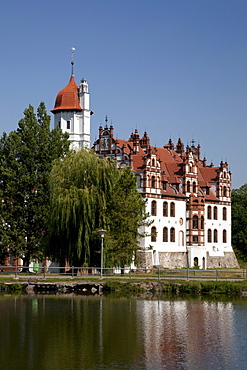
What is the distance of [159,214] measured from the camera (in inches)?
2849

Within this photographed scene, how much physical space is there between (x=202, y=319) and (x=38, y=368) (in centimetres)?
1176

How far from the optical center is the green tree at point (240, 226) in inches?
3602

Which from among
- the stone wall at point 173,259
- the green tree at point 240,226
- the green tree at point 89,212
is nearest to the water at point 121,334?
the green tree at point 89,212

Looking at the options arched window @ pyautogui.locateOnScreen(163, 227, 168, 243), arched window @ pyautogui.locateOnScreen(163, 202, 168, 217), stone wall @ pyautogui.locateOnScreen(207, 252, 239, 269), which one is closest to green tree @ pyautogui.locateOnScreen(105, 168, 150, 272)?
arched window @ pyautogui.locateOnScreen(163, 227, 168, 243)

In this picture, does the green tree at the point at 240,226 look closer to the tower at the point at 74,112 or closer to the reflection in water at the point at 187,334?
the tower at the point at 74,112

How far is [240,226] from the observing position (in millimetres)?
93688

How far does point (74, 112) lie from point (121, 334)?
6376 cm

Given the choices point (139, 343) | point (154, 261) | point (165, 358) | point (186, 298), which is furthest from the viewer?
point (154, 261)

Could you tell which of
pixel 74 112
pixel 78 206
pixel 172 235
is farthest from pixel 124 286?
pixel 74 112

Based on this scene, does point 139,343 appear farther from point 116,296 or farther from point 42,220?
point 42,220

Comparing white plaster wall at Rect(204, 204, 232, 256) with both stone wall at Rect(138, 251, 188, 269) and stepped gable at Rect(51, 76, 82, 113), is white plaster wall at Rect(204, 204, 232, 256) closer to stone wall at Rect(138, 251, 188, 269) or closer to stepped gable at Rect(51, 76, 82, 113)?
stone wall at Rect(138, 251, 188, 269)

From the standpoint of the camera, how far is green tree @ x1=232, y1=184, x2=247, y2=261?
91500 millimetres

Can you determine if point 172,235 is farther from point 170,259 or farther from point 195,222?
point 195,222

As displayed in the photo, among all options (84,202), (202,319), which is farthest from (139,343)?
(84,202)
